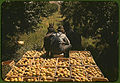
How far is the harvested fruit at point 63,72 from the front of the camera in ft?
13.6

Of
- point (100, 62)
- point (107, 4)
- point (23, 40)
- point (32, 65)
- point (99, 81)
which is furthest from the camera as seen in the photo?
point (23, 40)

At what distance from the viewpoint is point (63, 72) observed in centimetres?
430

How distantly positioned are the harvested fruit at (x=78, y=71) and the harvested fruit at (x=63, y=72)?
6.1 inches

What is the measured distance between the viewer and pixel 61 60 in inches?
207

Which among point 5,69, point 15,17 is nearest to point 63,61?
point 5,69

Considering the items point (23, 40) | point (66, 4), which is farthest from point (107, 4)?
point (23, 40)

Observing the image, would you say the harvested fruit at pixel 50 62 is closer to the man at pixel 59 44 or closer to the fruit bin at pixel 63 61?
the fruit bin at pixel 63 61

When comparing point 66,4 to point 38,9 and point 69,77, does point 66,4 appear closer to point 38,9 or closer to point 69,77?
point 38,9

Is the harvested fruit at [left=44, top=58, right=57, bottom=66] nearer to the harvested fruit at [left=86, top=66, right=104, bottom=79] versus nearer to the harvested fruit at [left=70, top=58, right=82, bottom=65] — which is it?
the harvested fruit at [left=70, top=58, right=82, bottom=65]

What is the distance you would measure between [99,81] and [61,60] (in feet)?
5.48

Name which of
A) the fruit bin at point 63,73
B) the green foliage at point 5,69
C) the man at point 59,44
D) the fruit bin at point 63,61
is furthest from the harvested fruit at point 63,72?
the green foliage at point 5,69

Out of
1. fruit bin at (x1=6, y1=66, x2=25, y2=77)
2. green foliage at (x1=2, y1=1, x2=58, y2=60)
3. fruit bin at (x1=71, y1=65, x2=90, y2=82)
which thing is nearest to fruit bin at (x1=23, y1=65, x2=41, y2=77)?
fruit bin at (x1=6, y1=66, x2=25, y2=77)

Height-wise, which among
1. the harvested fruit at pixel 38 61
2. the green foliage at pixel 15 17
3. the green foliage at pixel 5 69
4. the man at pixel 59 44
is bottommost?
the green foliage at pixel 5 69

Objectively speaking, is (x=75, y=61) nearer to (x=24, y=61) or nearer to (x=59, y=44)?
(x=59, y=44)
